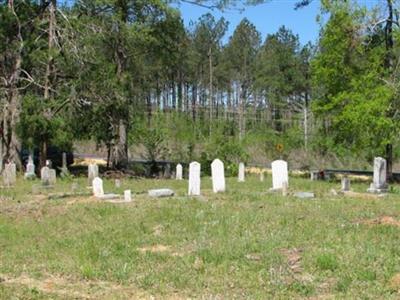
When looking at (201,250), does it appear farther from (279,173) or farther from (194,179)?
(279,173)

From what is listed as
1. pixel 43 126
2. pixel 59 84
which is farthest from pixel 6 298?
pixel 59 84

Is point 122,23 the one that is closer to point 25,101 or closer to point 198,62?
point 25,101

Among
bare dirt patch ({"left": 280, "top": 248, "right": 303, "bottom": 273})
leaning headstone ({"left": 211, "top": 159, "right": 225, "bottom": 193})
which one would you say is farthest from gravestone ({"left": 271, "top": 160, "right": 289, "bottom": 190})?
bare dirt patch ({"left": 280, "top": 248, "right": 303, "bottom": 273})

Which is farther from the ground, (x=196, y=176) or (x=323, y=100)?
(x=323, y=100)

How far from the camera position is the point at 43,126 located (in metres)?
27.9

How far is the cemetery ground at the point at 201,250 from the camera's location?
8180 millimetres

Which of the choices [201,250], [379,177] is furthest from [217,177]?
[201,250]

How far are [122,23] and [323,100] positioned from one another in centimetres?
1039

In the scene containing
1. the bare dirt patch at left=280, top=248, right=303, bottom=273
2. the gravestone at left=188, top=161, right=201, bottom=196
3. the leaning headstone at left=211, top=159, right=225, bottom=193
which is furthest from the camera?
the leaning headstone at left=211, top=159, right=225, bottom=193

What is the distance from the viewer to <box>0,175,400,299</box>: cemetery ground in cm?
818

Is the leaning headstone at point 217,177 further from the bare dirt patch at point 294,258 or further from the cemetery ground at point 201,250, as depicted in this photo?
the bare dirt patch at point 294,258

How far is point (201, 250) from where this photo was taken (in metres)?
10.1

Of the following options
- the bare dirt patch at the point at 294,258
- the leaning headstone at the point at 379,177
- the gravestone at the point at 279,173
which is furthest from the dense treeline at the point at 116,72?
the bare dirt patch at the point at 294,258

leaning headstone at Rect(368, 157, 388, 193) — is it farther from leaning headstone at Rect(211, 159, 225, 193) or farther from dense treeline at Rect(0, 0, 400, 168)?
dense treeline at Rect(0, 0, 400, 168)
